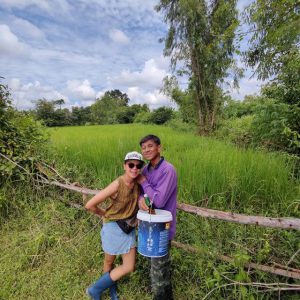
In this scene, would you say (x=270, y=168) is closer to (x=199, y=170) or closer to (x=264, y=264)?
(x=199, y=170)

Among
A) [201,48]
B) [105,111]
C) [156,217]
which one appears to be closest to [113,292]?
[156,217]

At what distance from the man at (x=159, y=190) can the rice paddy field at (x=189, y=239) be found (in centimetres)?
33

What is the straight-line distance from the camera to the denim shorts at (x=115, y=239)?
220 centimetres

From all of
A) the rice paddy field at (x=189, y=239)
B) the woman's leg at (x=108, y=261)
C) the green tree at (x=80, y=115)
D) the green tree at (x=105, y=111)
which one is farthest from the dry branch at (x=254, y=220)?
the green tree at (x=105, y=111)

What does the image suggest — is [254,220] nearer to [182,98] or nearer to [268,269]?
[268,269]

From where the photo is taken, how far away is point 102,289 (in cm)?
225

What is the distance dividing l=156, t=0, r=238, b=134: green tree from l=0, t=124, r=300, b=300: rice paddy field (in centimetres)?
862

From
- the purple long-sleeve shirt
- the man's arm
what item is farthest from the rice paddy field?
the man's arm

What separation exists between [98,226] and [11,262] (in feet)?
3.25

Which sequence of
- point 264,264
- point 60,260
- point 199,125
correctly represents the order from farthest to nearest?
point 199,125
point 60,260
point 264,264

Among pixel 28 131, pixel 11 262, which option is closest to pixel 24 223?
pixel 11 262

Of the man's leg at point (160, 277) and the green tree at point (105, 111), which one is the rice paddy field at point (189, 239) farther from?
the green tree at point (105, 111)

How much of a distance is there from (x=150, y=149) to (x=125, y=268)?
108 centimetres

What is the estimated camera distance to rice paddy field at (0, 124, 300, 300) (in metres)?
2.18
